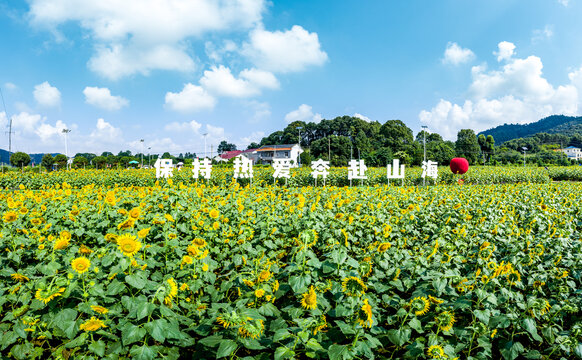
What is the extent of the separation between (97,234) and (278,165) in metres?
8.67

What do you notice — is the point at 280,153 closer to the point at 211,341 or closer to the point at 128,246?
the point at 128,246

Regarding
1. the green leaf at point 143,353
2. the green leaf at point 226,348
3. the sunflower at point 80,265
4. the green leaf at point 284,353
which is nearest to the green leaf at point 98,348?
the green leaf at point 143,353

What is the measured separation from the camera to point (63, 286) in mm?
1714

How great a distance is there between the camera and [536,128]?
418 feet

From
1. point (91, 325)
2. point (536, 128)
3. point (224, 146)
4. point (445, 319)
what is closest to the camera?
point (91, 325)

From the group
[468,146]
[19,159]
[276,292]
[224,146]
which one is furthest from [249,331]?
[224,146]

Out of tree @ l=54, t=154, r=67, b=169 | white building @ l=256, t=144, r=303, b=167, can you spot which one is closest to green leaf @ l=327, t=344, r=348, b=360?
tree @ l=54, t=154, r=67, b=169

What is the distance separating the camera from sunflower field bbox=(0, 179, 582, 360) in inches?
62.6

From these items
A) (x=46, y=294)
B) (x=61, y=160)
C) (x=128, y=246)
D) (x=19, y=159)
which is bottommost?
(x=46, y=294)

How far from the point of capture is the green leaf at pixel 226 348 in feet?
4.45

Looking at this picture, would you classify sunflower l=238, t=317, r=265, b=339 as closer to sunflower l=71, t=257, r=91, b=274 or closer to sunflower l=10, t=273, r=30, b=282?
sunflower l=71, t=257, r=91, b=274

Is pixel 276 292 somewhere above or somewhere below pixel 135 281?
below

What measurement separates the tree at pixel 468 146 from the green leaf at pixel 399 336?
2146 inches

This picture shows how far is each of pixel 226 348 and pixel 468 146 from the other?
189ft
